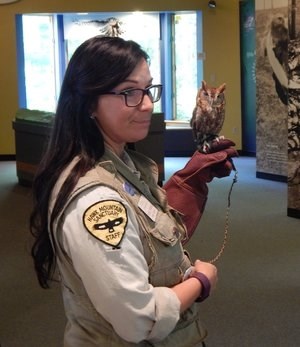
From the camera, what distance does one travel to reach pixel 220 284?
354cm

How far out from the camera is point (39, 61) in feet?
30.6

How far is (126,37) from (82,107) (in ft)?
26.9

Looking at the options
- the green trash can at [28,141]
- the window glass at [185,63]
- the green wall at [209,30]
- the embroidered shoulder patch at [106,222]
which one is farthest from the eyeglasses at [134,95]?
the window glass at [185,63]

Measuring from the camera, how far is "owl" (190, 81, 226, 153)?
1.83 m

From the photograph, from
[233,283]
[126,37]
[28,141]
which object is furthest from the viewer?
[126,37]

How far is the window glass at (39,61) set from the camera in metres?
9.18

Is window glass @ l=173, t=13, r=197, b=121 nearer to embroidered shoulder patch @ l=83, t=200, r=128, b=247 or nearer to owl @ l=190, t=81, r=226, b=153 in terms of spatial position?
owl @ l=190, t=81, r=226, b=153

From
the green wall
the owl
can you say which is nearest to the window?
the green wall

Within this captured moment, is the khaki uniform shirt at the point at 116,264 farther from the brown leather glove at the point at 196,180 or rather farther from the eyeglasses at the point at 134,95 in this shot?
the brown leather glove at the point at 196,180

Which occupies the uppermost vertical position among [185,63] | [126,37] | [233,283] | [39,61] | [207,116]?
[126,37]

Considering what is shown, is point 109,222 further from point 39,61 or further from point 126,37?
point 39,61

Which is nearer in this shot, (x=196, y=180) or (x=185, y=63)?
(x=196, y=180)

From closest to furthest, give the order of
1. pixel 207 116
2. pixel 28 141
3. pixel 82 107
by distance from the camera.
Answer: pixel 82 107 → pixel 207 116 → pixel 28 141

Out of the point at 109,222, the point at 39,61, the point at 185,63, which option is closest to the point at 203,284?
the point at 109,222
